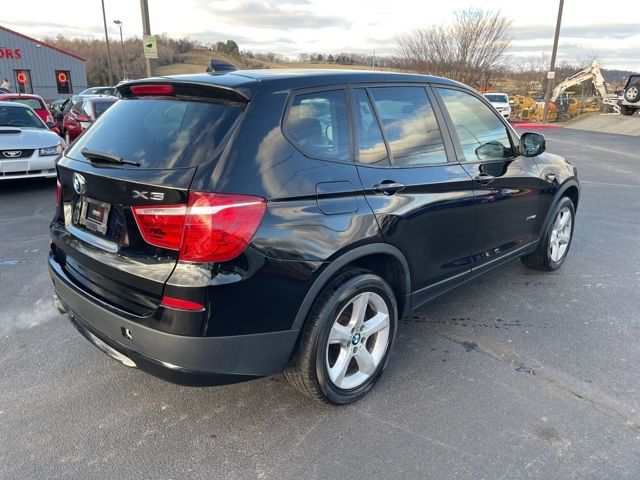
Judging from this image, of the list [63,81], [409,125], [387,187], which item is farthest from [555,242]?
[63,81]

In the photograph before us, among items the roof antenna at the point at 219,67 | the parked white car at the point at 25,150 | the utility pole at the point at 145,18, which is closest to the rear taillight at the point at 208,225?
the roof antenna at the point at 219,67

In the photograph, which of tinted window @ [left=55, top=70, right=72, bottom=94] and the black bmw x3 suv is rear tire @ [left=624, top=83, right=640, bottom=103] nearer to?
the black bmw x3 suv

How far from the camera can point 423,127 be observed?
332cm

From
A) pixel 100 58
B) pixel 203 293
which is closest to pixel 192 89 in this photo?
pixel 203 293

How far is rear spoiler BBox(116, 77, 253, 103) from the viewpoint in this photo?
245 cm

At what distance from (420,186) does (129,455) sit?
2.17 meters

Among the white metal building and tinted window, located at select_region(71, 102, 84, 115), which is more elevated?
the white metal building

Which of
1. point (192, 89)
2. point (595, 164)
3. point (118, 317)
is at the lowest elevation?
point (595, 164)

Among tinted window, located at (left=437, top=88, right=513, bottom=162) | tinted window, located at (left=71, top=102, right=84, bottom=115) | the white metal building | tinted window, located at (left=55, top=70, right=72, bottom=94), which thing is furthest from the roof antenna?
tinted window, located at (left=55, top=70, right=72, bottom=94)

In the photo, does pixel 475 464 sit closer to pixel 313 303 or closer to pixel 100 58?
pixel 313 303

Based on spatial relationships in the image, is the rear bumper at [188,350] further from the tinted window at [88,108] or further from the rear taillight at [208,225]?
the tinted window at [88,108]

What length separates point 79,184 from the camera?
2701mm

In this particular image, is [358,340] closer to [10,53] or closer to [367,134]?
[367,134]

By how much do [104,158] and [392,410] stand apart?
2.10 m
